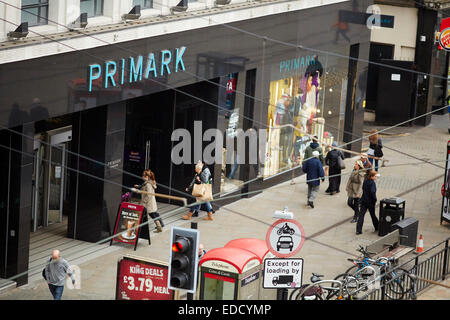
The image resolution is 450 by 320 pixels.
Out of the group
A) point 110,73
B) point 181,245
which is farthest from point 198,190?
point 181,245

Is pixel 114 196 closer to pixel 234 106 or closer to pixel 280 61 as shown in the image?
pixel 234 106

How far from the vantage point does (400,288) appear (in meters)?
17.6

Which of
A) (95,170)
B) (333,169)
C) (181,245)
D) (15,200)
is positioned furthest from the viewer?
(333,169)

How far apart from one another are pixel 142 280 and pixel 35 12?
599cm

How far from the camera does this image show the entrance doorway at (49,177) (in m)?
21.3

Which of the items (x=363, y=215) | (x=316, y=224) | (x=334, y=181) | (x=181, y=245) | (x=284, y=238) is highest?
(x=181, y=245)

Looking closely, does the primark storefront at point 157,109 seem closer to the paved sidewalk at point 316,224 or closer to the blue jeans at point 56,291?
the paved sidewalk at point 316,224

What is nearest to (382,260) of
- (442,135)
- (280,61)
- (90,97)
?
(90,97)

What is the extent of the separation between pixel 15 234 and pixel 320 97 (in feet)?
46.2

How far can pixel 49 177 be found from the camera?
21906 mm

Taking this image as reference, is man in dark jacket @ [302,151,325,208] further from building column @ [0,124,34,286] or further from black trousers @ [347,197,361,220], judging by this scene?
building column @ [0,124,34,286]

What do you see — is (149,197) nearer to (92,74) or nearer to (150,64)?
(150,64)

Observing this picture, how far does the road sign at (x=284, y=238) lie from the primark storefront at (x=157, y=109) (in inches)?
205

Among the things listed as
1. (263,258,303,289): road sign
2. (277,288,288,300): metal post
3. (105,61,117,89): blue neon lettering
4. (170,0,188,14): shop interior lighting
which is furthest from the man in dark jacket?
(263,258,303,289): road sign
